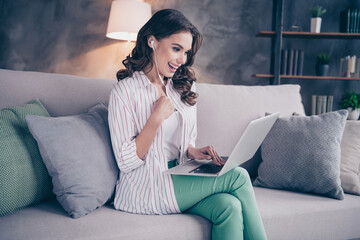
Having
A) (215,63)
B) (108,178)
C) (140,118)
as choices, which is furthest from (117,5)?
(108,178)

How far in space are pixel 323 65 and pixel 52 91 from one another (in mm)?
2784

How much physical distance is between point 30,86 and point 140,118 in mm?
562

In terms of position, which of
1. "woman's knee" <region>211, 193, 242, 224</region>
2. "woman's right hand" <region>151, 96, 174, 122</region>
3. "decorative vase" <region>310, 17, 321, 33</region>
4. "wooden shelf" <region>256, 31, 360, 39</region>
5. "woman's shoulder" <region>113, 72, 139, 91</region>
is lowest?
"woman's knee" <region>211, 193, 242, 224</region>

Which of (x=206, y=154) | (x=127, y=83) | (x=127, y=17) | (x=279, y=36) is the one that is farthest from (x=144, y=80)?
(x=279, y=36)

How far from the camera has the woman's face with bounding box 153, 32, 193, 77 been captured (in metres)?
1.34

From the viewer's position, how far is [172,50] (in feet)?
4.40

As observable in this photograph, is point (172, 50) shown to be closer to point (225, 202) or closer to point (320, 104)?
point (225, 202)

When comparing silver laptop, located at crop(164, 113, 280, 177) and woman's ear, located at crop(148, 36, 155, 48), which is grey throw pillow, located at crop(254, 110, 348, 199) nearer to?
silver laptop, located at crop(164, 113, 280, 177)

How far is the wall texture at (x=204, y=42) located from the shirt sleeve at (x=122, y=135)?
1.97 metres

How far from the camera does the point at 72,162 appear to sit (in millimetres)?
1127

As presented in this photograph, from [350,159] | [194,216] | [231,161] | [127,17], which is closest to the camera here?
[231,161]

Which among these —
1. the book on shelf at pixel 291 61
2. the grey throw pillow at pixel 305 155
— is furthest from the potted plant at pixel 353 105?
the grey throw pillow at pixel 305 155

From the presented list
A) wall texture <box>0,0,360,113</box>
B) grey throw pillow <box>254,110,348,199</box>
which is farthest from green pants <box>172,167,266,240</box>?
wall texture <box>0,0,360,113</box>

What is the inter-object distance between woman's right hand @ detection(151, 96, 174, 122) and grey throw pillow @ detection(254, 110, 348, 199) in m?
0.64
